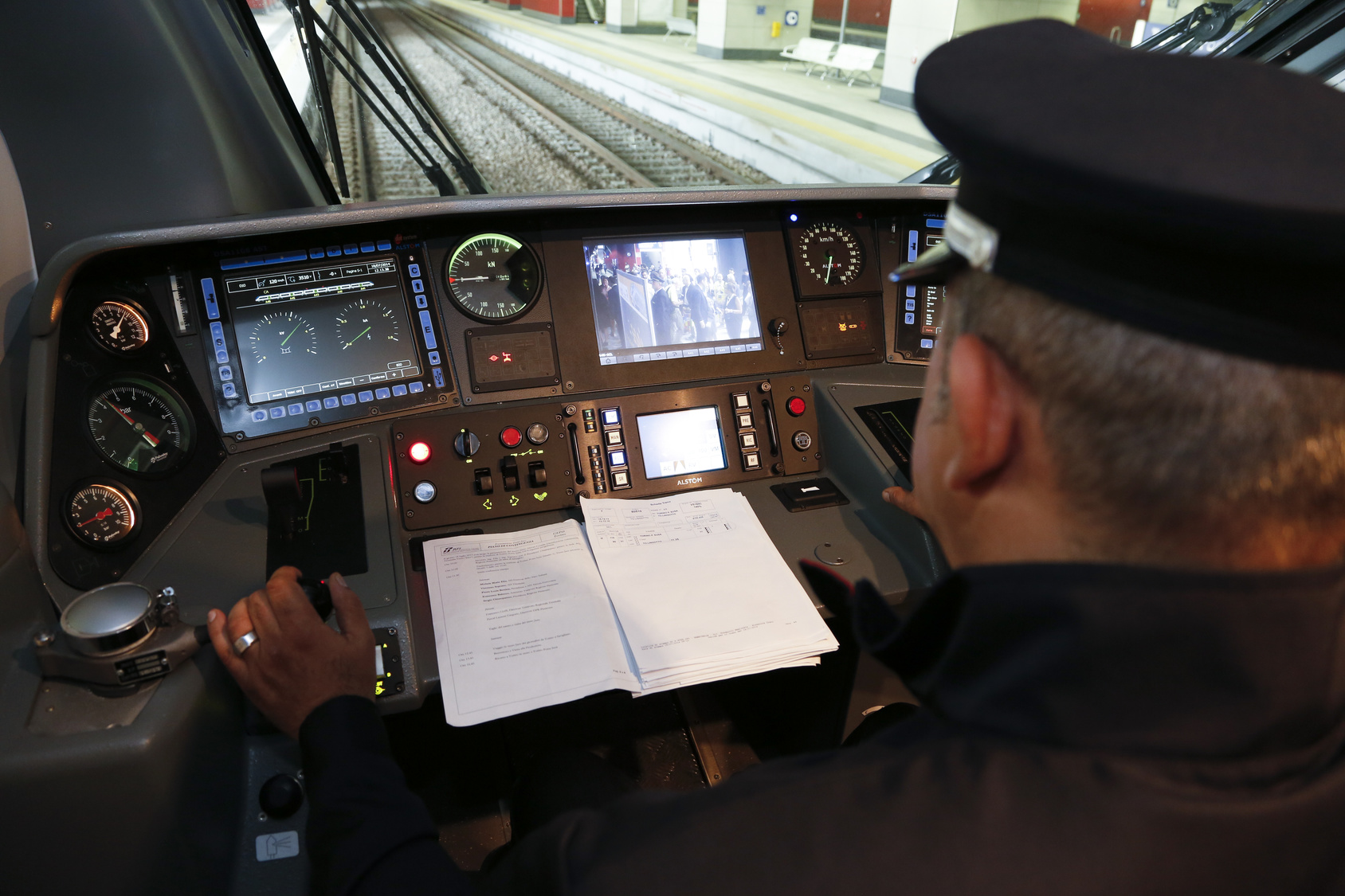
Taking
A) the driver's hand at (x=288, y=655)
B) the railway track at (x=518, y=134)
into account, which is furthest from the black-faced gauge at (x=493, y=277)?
the railway track at (x=518, y=134)

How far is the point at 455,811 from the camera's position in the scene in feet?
6.27

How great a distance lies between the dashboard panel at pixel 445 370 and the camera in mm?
1397

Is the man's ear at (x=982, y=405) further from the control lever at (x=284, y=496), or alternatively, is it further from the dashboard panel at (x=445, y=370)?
the control lever at (x=284, y=496)

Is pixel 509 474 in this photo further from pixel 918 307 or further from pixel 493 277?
pixel 918 307

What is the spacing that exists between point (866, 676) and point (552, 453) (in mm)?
912

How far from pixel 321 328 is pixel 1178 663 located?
1.68m

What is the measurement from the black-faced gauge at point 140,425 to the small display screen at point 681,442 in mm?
966

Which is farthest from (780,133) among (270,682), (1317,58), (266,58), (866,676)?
(270,682)

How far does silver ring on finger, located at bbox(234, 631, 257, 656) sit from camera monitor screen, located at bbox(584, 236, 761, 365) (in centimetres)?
101

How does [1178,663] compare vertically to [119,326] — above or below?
above

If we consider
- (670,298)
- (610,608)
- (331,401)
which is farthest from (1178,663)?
(331,401)

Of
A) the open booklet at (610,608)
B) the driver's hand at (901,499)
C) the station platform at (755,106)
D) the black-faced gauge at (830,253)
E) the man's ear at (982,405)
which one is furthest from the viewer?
the station platform at (755,106)

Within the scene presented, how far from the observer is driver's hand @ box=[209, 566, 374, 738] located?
110cm

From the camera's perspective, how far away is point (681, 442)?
1.84 m
